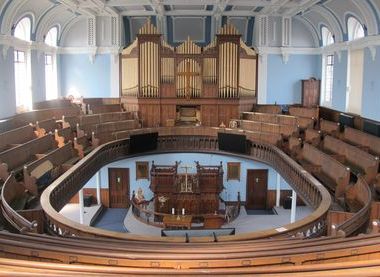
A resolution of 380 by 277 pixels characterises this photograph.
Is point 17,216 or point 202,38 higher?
point 202,38

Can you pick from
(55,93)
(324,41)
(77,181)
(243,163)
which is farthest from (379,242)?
(55,93)

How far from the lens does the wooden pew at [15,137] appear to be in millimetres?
11227

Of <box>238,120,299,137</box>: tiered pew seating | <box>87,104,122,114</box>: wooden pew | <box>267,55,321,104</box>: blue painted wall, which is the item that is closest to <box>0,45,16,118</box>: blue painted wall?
<box>87,104,122,114</box>: wooden pew

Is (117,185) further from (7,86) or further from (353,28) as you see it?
(353,28)

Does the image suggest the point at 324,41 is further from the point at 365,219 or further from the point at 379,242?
the point at 379,242

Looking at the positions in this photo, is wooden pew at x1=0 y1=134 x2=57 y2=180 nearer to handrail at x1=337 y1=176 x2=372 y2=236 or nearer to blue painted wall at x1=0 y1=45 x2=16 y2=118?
blue painted wall at x1=0 y1=45 x2=16 y2=118

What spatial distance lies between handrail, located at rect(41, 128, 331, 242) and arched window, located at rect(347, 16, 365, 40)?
4.92m

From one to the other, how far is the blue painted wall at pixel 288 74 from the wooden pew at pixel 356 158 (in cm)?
623

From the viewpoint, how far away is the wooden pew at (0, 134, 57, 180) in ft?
32.0

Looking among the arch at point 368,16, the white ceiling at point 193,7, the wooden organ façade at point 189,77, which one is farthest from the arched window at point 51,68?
the arch at point 368,16

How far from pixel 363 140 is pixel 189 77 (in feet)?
24.4

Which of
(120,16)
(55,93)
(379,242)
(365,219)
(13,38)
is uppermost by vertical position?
(120,16)

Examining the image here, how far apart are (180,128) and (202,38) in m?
4.55

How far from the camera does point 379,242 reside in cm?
463
